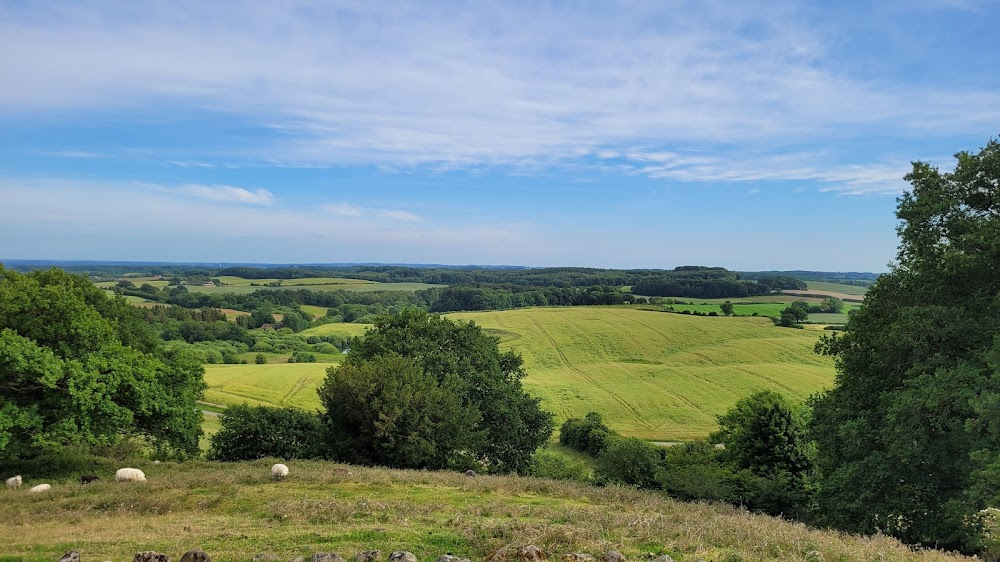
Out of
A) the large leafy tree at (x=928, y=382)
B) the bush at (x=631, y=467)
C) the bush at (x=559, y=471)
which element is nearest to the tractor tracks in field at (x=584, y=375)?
the bush at (x=559, y=471)

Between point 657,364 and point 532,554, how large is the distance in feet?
244

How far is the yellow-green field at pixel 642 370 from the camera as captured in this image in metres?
60.7

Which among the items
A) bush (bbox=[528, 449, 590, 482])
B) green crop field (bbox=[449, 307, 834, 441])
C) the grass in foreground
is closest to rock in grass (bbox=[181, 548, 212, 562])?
the grass in foreground

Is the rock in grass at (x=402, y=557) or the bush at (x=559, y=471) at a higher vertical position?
the rock in grass at (x=402, y=557)

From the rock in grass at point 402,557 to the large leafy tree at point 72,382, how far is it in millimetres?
17322

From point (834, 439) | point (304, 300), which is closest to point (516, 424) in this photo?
point (834, 439)

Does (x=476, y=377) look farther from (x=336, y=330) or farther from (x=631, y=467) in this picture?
(x=336, y=330)

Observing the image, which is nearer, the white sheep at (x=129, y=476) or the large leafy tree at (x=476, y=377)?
the white sheep at (x=129, y=476)

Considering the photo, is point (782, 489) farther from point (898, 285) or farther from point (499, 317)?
point (499, 317)

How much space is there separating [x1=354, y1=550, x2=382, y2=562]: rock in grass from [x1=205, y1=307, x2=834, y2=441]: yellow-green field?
46388mm

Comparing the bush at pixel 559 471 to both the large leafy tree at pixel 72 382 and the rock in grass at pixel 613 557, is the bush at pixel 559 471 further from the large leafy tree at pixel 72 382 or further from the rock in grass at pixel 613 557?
the rock in grass at pixel 613 557

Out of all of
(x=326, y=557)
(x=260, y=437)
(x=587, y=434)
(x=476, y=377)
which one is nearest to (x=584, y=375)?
(x=587, y=434)

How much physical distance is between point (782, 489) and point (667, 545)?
69.5ft

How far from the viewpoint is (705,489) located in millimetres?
25188
